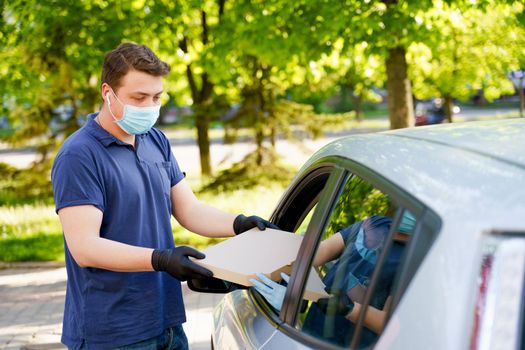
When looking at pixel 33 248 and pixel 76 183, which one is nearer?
pixel 76 183

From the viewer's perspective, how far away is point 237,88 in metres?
17.2

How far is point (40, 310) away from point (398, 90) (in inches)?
225

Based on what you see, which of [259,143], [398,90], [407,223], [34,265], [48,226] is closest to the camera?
[407,223]

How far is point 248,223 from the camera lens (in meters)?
3.50

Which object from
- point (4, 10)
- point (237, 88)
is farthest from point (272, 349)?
point (237, 88)

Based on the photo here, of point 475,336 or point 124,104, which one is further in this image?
point 124,104

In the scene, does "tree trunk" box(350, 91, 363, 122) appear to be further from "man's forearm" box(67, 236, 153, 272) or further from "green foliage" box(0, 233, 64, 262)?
"man's forearm" box(67, 236, 153, 272)

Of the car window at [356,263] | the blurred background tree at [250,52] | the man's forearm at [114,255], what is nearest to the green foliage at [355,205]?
the car window at [356,263]

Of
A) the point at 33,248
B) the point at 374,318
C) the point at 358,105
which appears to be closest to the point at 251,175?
the point at 33,248

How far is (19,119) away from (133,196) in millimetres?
15252

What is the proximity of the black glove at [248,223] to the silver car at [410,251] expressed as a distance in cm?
24

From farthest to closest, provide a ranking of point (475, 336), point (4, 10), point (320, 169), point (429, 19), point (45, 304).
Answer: point (4, 10)
point (429, 19)
point (45, 304)
point (320, 169)
point (475, 336)

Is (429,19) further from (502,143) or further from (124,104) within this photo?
(502,143)

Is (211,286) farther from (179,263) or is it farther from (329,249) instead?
(329,249)
